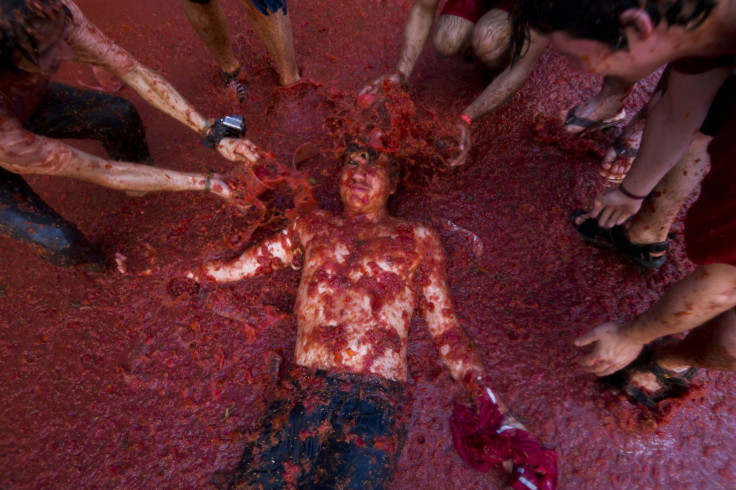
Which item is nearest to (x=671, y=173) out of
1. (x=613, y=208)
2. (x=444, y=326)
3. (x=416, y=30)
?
(x=613, y=208)

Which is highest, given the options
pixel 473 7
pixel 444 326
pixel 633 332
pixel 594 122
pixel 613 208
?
pixel 473 7

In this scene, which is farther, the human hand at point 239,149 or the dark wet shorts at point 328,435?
the human hand at point 239,149

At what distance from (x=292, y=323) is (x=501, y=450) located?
1404mm

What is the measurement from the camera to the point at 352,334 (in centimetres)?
199

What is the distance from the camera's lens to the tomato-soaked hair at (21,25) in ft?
4.90

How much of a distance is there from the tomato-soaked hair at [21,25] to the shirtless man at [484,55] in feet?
5.69

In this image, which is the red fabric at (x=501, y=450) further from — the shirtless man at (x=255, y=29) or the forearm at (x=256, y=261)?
the shirtless man at (x=255, y=29)

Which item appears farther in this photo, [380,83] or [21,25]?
[380,83]

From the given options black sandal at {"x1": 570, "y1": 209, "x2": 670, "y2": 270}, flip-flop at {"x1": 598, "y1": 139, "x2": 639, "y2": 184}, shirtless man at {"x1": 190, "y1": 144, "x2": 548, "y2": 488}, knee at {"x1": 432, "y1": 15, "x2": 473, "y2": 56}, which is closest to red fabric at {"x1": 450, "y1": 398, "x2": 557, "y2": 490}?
shirtless man at {"x1": 190, "y1": 144, "x2": 548, "y2": 488}

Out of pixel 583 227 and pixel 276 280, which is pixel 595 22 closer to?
pixel 583 227

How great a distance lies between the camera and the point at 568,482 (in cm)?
192

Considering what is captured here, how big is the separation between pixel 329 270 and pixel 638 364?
1.74 meters

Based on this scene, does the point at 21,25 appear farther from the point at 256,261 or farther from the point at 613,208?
the point at 613,208

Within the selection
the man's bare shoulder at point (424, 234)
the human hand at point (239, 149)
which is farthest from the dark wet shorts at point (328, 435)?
the human hand at point (239, 149)
